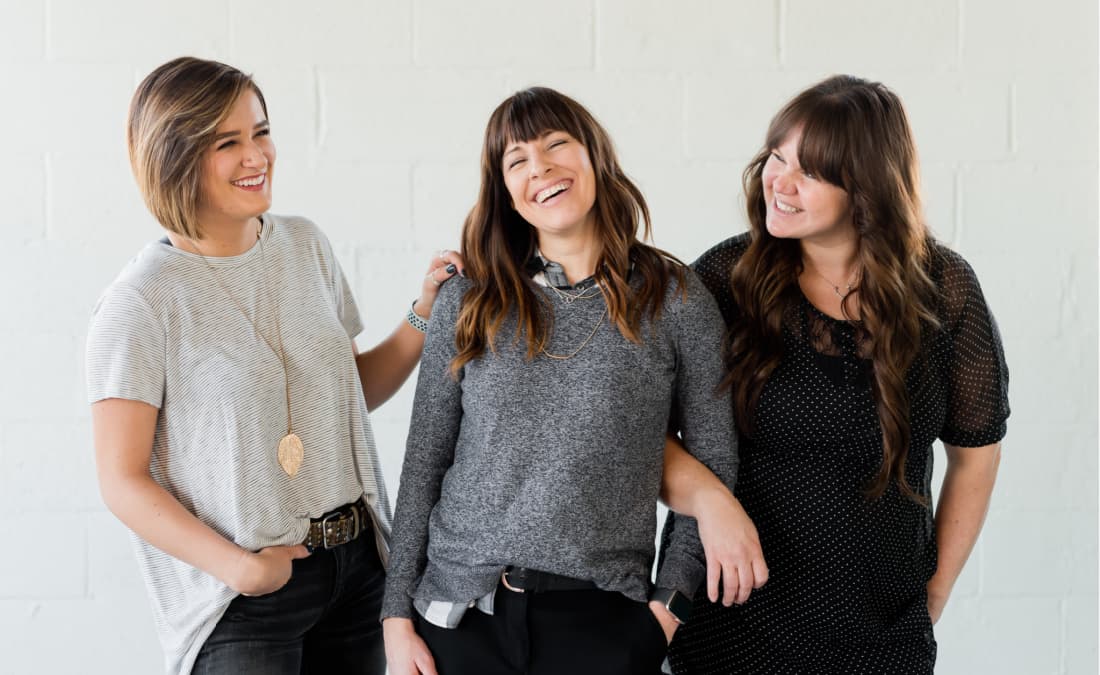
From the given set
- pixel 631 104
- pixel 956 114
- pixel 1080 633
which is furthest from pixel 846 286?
pixel 1080 633

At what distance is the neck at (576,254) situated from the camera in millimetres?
1490

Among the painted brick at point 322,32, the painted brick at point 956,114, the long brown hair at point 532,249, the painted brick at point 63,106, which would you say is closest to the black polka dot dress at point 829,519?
the long brown hair at point 532,249

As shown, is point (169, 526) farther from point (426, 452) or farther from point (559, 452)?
point (559, 452)

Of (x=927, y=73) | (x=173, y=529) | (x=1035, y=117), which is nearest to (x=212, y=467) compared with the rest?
(x=173, y=529)

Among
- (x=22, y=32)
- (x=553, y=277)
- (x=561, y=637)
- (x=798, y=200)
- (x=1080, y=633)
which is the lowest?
(x=1080, y=633)

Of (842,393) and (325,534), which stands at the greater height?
(842,393)

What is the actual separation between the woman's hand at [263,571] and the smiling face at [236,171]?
0.47 m

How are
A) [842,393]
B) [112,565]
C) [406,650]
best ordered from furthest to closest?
1. [112,565]
2. [842,393]
3. [406,650]

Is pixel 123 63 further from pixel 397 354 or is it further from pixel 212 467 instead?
pixel 212 467

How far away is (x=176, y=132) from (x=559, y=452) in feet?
2.18

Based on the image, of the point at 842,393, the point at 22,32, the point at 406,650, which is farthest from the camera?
the point at 22,32

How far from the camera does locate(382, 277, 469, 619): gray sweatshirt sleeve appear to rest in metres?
1.47

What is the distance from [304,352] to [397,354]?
0.87 ft

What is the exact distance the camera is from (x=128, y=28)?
6.99ft
